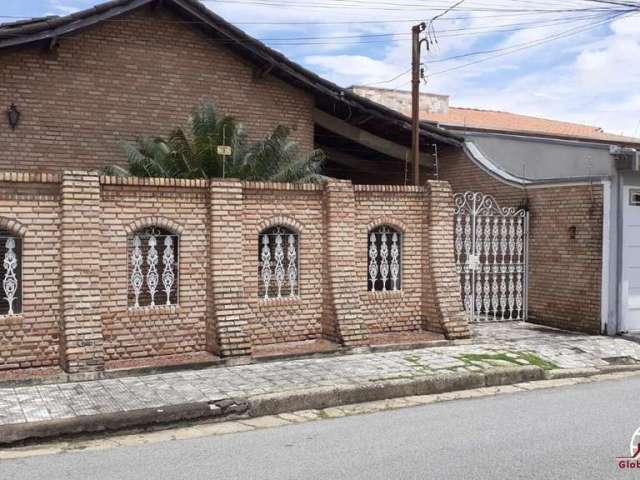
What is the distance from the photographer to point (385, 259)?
10727 mm

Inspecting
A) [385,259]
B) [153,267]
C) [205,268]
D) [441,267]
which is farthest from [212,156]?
[441,267]

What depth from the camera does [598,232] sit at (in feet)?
38.6

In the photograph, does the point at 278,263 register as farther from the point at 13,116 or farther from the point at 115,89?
the point at 13,116

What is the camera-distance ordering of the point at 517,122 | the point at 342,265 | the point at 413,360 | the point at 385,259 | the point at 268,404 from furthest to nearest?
the point at 517,122
the point at 385,259
the point at 342,265
the point at 413,360
the point at 268,404

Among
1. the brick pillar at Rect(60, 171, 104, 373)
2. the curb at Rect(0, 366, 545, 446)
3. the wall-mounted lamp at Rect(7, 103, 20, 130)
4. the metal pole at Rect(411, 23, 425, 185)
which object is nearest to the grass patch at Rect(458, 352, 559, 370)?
the curb at Rect(0, 366, 545, 446)

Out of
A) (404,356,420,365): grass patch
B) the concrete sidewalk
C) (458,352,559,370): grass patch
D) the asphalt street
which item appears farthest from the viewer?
(458,352,559,370): grass patch

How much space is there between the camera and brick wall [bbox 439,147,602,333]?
11.9 m

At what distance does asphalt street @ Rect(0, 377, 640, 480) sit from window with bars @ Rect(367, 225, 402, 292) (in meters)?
3.38

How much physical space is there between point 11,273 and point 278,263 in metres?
3.39

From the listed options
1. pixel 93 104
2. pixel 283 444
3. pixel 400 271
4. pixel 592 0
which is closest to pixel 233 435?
pixel 283 444

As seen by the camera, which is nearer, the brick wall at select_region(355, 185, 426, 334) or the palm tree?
the brick wall at select_region(355, 185, 426, 334)

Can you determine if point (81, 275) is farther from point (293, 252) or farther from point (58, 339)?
point (293, 252)

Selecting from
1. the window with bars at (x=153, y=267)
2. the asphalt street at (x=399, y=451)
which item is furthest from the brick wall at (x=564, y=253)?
the window with bars at (x=153, y=267)

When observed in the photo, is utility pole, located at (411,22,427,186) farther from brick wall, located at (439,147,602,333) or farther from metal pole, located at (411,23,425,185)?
brick wall, located at (439,147,602,333)
